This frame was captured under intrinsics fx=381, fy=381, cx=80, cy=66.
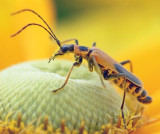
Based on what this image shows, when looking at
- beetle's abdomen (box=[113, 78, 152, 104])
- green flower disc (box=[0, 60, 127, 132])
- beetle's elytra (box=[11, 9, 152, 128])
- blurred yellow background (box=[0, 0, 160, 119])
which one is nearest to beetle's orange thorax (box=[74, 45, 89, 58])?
beetle's elytra (box=[11, 9, 152, 128])

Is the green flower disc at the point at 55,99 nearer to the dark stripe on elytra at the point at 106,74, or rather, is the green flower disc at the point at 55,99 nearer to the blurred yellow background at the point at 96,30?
the dark stripe on elytra at the point at 106,74

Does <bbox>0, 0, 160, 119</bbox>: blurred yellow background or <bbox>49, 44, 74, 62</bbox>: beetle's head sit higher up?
<bbox>49, 44, 74, 62</bbox>: beetle's head

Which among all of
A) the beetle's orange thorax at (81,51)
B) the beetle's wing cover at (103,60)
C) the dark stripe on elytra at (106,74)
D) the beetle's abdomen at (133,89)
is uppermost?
the beetle's orange thorax at (81,51)

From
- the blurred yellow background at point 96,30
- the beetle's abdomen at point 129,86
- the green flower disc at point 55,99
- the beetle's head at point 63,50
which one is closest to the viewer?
the green flower disc at point 55,99

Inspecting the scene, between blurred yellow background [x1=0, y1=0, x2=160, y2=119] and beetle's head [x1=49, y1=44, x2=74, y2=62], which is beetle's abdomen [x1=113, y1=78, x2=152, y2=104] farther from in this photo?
blurred yellow background [x1=0, y1=0, x2=160, y2=119]

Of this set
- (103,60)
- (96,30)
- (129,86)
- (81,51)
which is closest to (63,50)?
(81,51)

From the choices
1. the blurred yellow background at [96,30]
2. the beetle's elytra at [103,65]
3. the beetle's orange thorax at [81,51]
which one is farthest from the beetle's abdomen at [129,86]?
the blurred yellow background at [96,30]

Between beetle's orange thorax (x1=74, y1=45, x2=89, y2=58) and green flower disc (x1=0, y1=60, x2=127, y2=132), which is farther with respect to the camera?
beetle's orange thorax (x1=74, y1=45, x2=89, y2=58)

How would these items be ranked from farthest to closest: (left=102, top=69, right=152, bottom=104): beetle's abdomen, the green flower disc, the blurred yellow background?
1. the blurred yellow background
2. (left=102, top=69, right=152, bottom=104): beetle's abdomen
3. the green flower disc
